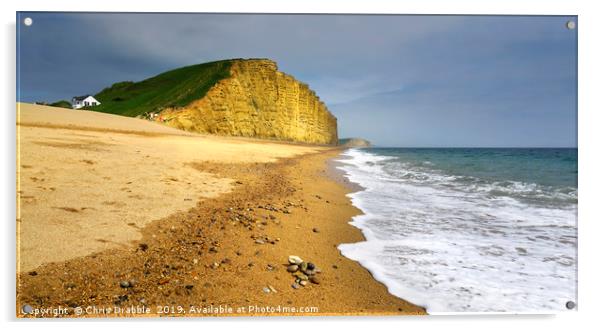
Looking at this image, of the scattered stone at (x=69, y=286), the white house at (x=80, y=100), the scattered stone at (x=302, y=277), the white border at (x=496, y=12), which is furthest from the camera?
the white house at (x=80, y=100)

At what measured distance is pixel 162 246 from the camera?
9.39 ft

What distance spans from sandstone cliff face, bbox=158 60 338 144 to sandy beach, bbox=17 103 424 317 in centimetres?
1845

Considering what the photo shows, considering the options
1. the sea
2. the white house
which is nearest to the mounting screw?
the sea

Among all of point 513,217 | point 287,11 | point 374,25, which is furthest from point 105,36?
point 513,217

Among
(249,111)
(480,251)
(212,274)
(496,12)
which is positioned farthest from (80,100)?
(249,111)

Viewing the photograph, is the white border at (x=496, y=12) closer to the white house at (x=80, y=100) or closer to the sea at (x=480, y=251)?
the sea at (x=480, y=251)

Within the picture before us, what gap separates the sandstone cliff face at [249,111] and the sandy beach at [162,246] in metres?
18.5

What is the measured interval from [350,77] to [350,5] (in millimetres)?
1072

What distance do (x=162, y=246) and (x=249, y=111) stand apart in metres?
24.6

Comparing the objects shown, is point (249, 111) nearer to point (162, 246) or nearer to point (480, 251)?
point (162, 246)

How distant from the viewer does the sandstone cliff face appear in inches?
912

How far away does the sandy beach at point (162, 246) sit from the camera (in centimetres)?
246

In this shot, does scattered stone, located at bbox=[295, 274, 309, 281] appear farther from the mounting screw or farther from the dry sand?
the mounting screw

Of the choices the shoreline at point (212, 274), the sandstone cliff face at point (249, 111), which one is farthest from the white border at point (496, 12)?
the sandstone cliff face at point (249, 111)
